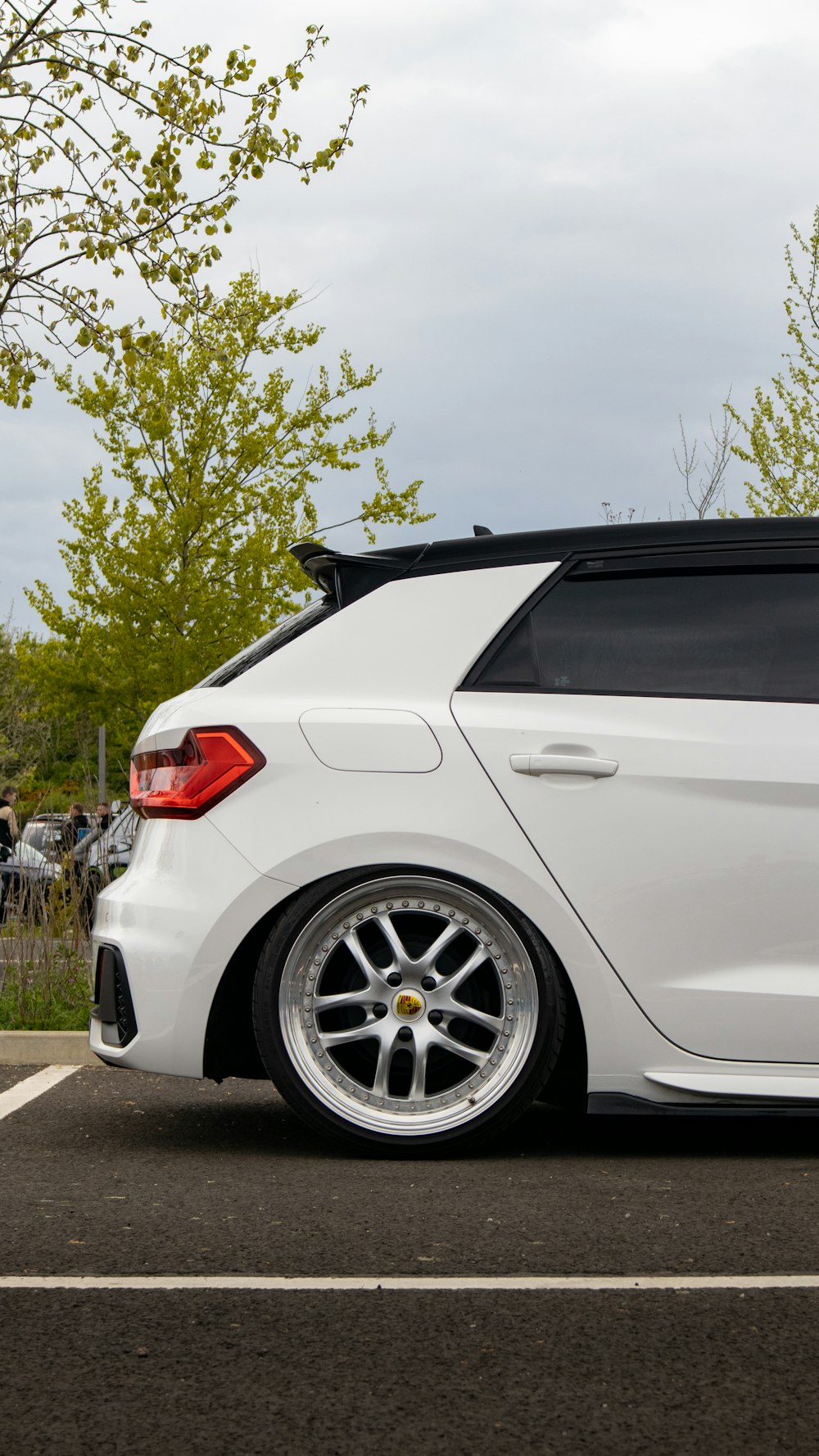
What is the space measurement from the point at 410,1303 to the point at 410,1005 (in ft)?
4.49

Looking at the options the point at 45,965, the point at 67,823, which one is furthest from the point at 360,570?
the point at 67,823

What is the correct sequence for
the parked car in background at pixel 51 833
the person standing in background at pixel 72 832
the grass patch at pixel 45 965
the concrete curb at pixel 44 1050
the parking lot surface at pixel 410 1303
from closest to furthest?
the parking lot surface at pixel 410 1303, the concrete curb at pixel 44 1050, the grass patch at pixel 45 965, the parked car in background at pixel 51 833, the person standing in background at pixel 72 832

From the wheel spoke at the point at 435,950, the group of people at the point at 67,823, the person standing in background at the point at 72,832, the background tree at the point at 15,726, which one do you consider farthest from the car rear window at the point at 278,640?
the background tree at the point at 15,726

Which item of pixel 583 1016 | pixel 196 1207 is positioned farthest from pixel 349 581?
pixel 196 1207

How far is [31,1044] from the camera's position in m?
7.35

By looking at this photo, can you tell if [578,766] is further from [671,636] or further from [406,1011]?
[406,1011]

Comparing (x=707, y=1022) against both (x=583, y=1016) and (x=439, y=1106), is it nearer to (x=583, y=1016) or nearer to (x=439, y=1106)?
(x=583, y=1016)

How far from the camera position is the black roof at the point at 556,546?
493cm

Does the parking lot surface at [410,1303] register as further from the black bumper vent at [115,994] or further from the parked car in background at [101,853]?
the parked car in background at [101,853]

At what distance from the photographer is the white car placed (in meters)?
4.59

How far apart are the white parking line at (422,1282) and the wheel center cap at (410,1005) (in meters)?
1.16

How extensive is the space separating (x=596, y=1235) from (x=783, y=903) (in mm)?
1143

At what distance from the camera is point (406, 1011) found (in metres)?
4.65

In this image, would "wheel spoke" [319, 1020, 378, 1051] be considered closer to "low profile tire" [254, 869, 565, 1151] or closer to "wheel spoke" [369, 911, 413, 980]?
"low profile tire" [254, 869, 565, 1151]
